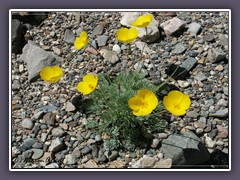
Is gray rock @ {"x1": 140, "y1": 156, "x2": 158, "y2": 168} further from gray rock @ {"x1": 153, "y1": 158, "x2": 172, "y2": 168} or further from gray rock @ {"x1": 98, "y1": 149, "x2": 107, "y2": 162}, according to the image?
gray rock @ {"x1": 98, "y1": 149, "x2": 107, "y2": 162}

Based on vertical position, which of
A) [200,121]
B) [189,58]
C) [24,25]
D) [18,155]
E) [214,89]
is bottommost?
[18,155]

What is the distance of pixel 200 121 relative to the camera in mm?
3730

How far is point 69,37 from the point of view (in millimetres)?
4312

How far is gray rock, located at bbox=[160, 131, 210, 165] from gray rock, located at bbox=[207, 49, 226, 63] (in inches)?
37.7

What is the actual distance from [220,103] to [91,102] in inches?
48.3

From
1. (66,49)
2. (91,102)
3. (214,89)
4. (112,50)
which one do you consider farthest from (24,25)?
(214,89)

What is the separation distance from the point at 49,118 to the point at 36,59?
2.32 feet

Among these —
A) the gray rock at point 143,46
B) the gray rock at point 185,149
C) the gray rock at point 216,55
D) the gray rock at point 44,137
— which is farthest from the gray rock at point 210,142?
the gray rock at point 44,137

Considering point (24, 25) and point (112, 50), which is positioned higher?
point (24, 25)

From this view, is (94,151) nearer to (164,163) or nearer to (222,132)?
(164,163)

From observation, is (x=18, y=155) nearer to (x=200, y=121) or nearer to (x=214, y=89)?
(x=200, y=121)

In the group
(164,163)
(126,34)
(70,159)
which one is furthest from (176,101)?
(70,159)

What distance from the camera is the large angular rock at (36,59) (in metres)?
4.05

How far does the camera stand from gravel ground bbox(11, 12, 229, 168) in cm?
353
